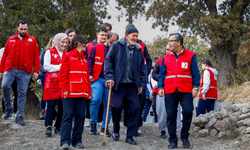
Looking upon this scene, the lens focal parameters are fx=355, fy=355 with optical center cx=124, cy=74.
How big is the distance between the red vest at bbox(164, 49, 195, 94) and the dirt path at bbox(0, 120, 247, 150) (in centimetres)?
112

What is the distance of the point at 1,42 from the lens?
19719 mm

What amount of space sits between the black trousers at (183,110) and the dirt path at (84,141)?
1.04ft

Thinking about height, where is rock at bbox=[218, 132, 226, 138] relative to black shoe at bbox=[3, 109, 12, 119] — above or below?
below

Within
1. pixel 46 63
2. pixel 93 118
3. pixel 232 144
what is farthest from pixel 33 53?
pixel 232 144

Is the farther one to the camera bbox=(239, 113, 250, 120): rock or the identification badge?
bbox=(239, 113, 250, 120): rock

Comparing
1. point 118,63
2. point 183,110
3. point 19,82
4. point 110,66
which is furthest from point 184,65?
point 19,82

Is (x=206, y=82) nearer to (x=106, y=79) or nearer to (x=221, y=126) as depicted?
(x=221, y=126)

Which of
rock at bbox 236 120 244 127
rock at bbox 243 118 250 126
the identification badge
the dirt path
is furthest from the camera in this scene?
rock at bbox 236 120 244 127

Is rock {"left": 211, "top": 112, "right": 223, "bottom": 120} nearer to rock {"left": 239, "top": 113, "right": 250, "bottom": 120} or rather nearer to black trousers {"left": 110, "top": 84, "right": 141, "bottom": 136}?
rock {"left": 239, "top": 113, "right": 250, "bottom": 120}

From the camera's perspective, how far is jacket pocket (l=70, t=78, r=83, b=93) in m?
6.00

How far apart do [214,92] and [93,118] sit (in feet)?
14.8

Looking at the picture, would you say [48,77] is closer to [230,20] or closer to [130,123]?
[130,123]

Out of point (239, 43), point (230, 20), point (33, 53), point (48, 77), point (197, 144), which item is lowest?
point (197, 144)

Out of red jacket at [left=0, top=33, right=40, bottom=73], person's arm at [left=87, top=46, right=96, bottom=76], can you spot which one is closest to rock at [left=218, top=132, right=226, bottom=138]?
person's arm at [left=87, top=46, right=96, bottom=76]
